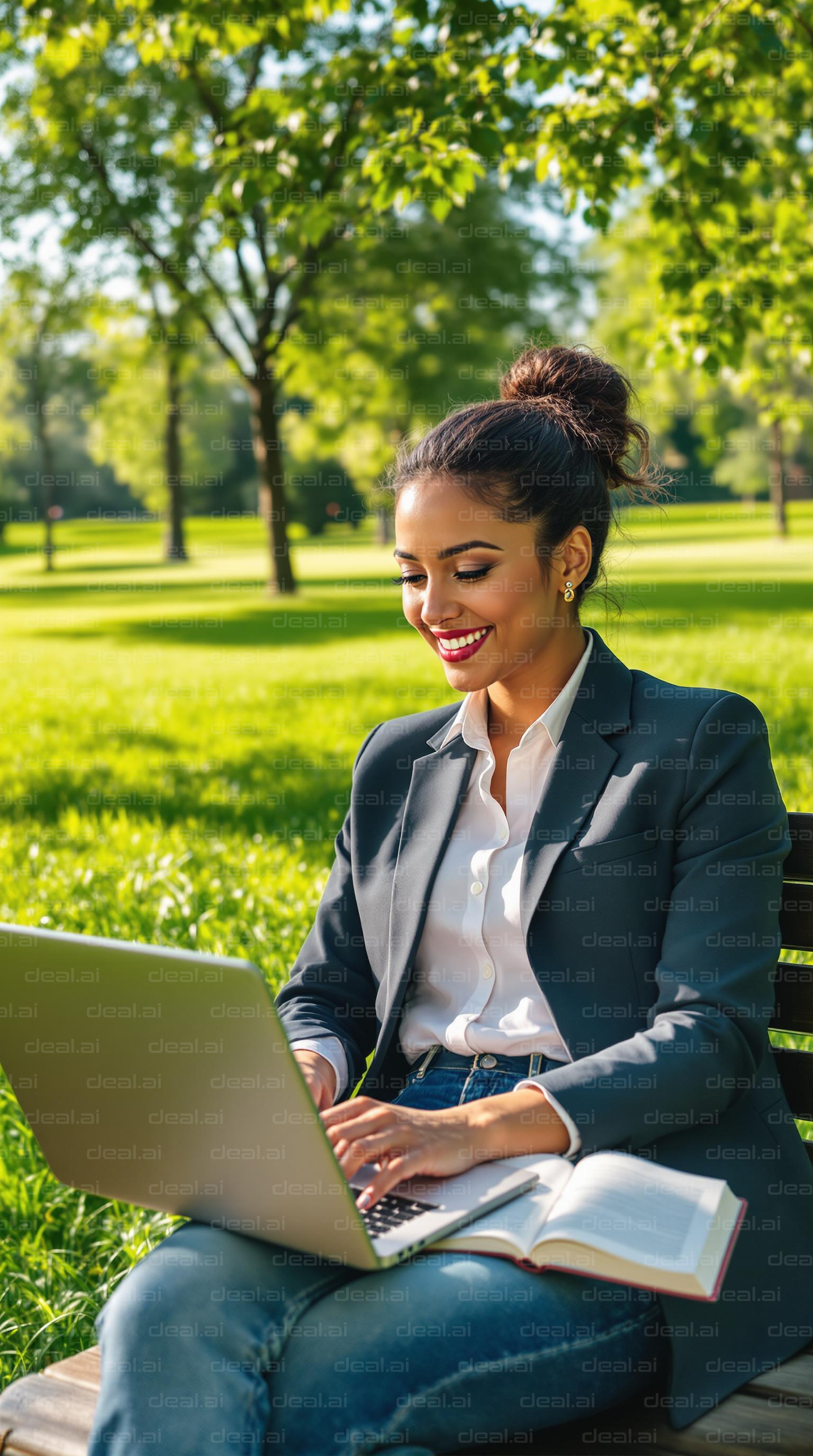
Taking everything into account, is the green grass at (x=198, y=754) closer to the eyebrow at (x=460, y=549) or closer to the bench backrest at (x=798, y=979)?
the eyebrow at (x=460, y=549)

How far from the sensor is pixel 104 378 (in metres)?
28.7

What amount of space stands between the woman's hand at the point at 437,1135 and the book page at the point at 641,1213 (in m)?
0.17

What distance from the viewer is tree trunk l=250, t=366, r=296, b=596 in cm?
2384

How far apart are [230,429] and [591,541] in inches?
2623

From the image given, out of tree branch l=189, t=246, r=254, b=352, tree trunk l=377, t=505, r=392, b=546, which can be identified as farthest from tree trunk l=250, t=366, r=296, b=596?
tree trunk l=377, t=505, r=392, b=546

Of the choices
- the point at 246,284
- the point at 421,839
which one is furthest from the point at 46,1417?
the point at 246,284

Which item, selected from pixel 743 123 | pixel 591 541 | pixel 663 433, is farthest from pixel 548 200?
pixel 663 433

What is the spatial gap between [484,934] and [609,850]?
0.27m

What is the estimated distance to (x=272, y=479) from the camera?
24.9m

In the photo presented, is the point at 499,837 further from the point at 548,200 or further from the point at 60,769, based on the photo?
the point at 548,200

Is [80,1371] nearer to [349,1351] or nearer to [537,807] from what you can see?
[349,1351]

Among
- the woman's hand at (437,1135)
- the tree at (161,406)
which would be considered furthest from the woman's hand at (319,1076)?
the tree at (161,406)

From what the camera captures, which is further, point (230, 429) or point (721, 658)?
point (230, 429)

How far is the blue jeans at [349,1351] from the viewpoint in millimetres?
1646
